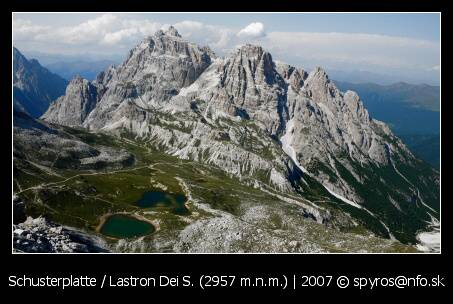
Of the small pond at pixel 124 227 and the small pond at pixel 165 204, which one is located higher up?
the small pond at pixel 124 227

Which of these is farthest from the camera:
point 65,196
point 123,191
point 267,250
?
point 123,191

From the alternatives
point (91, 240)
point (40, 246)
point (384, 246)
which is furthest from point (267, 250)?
point (40, 246)

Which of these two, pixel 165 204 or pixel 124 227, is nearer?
pixel 124 227

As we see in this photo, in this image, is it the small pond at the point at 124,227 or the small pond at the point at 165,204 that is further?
the small pond at the point at 165,204

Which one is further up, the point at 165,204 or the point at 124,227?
the point at 124,227

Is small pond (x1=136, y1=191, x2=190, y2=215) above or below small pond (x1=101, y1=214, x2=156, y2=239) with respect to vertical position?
below

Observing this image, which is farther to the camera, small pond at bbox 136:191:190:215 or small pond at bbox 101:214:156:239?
small pond at bbox 136:191:190:215
